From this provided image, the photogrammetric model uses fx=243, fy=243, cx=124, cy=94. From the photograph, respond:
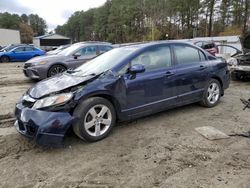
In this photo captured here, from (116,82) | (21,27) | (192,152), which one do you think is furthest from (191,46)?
(21,27)

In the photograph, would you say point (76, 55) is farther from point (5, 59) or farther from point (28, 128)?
point (5, 59)

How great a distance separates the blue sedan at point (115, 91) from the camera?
3365mm

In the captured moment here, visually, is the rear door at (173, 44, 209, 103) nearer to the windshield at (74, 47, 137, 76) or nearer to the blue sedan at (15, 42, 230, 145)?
the blue sedan at (15, 42, 230, 145)

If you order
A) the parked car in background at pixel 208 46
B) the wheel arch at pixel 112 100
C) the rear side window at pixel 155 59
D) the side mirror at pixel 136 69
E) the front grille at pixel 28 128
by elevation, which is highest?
the parked car in background at pixel 208 46

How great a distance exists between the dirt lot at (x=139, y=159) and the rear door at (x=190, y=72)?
0.61m

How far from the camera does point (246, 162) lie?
307cm

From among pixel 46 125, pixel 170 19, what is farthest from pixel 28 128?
pixel 170 19

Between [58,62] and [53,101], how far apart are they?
560 cm

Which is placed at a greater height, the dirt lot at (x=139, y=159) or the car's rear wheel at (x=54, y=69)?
the car's rear wheel at (x=54, y=69)

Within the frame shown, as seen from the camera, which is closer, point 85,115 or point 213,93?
point 85,115

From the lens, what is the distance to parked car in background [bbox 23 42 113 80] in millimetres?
8453

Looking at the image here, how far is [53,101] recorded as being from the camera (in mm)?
3393

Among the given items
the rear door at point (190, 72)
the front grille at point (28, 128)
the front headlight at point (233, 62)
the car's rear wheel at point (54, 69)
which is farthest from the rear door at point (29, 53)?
the front grille at point (28, 128)

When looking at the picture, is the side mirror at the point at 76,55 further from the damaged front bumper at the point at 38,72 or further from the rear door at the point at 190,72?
the rear door at the point at 190,72
